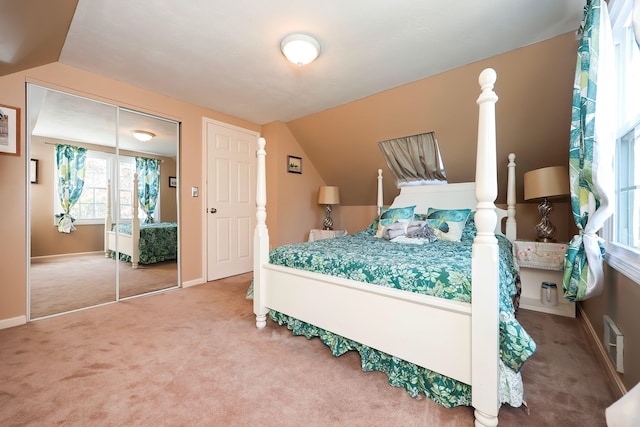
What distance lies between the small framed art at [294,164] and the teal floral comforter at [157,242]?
5.77 feet

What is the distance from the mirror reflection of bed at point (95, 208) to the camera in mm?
2328

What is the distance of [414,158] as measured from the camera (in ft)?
11.4

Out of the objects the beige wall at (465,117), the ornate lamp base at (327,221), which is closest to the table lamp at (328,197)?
the ornate lamp base at (327,221)

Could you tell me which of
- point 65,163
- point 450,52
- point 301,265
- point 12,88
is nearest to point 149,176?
point 65,163

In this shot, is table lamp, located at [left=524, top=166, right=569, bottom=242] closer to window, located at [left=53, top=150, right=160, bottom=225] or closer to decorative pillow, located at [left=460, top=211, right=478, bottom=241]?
decorative pillow, located at [left=460, top=211, right=478, bottom=241]

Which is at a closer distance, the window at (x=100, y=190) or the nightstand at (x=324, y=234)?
the window at (x=100, y=190)

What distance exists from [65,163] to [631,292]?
13.1 ft

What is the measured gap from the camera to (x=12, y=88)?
2160 millimetres

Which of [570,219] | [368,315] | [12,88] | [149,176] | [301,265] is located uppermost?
[12,88]

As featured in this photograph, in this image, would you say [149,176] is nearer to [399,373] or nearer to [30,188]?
[30,188]

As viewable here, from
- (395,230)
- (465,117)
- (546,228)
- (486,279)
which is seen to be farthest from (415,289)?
(465,117)

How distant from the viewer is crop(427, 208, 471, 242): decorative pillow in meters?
2.54

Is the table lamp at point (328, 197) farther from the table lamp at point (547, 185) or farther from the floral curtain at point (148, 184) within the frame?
the table lamp at point (547, 185)

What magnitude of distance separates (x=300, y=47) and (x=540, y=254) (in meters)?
2.74
